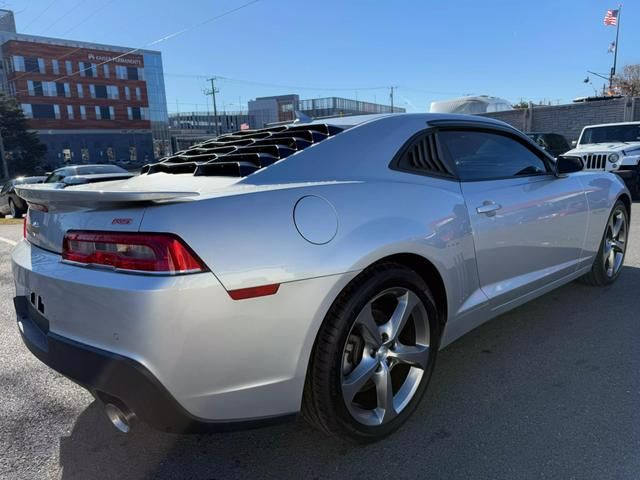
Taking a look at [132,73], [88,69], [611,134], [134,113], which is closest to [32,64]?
[88,69]

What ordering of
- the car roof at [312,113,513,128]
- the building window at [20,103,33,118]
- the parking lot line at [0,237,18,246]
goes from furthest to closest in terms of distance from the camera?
the building window at [20,103,33,118]
the parking lot line at [0,237,18,246]
the car roof at [312,113,513,128]

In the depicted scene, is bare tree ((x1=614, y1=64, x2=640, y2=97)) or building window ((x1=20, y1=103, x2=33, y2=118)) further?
building window ((x1=20, y1=103, x2=33, y2=118))

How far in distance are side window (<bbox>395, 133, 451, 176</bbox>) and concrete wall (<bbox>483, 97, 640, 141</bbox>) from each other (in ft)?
61.5

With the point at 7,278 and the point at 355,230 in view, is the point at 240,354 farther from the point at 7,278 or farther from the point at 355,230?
the point at 7,278

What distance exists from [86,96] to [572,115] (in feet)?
→ 210

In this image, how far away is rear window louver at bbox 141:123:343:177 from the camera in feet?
7.36

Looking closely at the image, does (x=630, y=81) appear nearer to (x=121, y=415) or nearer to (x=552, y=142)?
(x=552, y=142)

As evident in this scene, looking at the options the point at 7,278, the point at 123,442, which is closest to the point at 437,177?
the point at 123,442

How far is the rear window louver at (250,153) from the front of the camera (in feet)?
7.36

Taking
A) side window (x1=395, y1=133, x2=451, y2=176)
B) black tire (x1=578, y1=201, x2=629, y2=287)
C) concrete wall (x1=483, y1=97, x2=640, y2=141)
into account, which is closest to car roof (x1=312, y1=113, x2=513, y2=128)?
side window (x1=395, y1=133, x2=451, y2=176)

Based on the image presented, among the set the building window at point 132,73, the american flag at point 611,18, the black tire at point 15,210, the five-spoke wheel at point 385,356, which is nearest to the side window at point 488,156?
the five-spoke wheel at point 385,356

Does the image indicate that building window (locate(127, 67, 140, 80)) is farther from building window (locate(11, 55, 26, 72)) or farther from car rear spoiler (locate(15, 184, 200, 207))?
car rear spoiler (locate(15, 184, 200, 207))

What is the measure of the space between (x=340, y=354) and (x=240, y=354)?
457mm

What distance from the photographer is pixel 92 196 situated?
1.87 m
